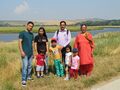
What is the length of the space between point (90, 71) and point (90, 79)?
3.26 feet

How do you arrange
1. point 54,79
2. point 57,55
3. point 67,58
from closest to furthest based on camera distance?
point 54,79 < point 67,58 < point 57,55

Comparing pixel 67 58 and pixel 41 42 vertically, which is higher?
pixel 41 42

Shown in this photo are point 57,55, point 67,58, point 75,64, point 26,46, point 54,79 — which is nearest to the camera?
point 26,46

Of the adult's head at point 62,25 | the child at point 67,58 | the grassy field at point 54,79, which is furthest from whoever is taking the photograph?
the child at point 67,58

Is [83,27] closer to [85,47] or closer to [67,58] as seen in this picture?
[85,47]

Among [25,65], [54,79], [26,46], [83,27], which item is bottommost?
[54,79]

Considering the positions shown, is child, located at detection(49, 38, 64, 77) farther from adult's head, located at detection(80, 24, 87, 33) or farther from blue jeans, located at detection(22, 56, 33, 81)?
blue jeans, located at detection(22, 56, 33, 81)

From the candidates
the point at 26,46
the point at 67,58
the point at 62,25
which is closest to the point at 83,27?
the point at 62,25

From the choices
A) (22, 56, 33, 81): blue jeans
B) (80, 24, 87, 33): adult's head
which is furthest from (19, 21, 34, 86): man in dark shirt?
(80, 24, 87, 33): adult's head

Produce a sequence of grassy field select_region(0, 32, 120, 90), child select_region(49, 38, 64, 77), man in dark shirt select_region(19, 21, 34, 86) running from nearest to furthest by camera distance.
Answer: grassy field select_region(0, 32, 120, 90), man in dark shirt select_region(19, 21, 34, 86), child select_region(49, 38, 64, 77)

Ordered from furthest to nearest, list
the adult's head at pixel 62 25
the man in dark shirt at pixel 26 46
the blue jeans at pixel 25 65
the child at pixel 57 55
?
the child at pixel 57 55 → the adult's head at pixel 62 25 → the blue jeans at pixel 25 65 → the man in dark shirt at pixel 26 46

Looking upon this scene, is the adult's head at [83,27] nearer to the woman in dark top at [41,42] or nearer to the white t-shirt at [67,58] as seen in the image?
the white t-shirt at [67,58]

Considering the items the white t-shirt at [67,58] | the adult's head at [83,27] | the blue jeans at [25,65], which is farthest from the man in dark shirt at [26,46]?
the adult's head at [83,27]

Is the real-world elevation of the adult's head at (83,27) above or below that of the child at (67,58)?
above
